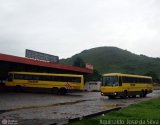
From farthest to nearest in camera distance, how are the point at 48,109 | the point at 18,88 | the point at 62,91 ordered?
the point at 18,88 → the point at 62,91 → the point at 48,109

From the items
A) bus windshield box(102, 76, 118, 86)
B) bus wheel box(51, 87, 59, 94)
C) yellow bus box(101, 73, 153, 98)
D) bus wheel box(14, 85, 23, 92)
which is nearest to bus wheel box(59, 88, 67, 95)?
bus wheel box(51, 87, 59, 94)

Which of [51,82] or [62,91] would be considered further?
[62,91]

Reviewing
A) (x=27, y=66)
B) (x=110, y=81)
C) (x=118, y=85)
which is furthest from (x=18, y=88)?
(x=118, y=85)

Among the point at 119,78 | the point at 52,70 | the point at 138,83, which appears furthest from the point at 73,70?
the point at 119,78

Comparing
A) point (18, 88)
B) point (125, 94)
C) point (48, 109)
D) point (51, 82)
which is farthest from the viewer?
point (18, 88)

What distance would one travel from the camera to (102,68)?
188375 millimetres

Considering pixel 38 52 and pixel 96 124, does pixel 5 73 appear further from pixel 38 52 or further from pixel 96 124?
pixel 96 124

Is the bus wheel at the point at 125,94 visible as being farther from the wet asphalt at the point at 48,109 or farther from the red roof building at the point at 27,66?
the red roof building at the point at 27,66

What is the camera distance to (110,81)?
1487 inches

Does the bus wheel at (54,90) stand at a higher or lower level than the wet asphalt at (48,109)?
higher

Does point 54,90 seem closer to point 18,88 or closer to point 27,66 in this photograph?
point 18,88

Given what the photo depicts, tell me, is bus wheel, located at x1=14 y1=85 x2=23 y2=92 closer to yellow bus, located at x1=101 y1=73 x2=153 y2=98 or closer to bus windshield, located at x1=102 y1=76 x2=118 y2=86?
yellow bus, located at x1=101 y1=73 x2=153 y2=98

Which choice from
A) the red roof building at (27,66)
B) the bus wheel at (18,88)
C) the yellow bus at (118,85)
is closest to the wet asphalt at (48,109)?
the yellow bus at (118,85)

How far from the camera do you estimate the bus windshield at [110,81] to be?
3772cm
